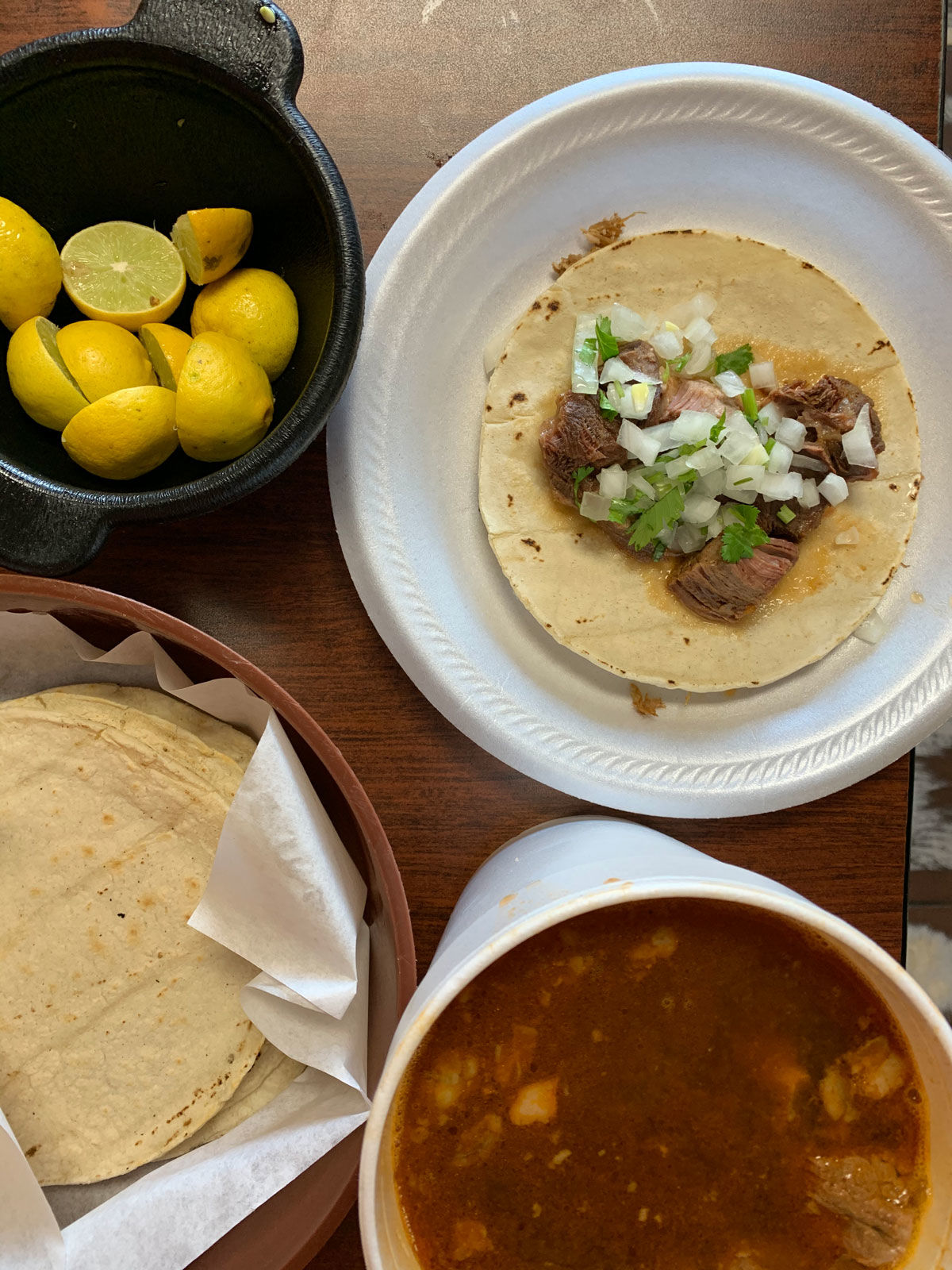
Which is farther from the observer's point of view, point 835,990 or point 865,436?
point 865,436

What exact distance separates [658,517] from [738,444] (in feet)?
0.55

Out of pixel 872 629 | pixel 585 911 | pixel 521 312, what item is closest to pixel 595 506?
pixel 521 312

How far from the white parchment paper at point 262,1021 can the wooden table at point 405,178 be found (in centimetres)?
19

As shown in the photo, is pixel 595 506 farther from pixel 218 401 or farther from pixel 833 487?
pixel 218 401

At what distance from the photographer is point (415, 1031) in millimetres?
1007

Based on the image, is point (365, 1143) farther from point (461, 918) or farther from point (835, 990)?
point (835, 990)

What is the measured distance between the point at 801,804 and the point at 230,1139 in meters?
1.06

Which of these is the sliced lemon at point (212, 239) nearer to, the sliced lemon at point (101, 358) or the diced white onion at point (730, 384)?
the sliced lemon at point (101, 358)

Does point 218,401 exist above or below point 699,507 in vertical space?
above

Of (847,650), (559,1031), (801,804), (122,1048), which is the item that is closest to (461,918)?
(559,1031)

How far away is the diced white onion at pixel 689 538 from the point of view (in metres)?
1.57

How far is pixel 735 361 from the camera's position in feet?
5.13

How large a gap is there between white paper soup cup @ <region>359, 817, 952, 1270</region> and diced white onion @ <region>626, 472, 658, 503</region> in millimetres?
532

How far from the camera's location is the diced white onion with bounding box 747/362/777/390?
1567 mm
